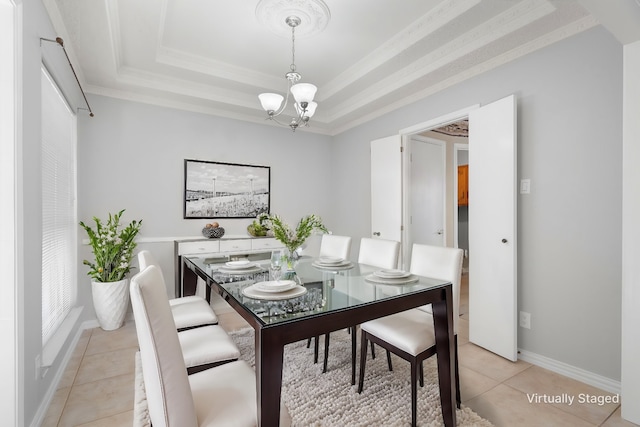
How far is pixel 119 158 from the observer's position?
3498 mm

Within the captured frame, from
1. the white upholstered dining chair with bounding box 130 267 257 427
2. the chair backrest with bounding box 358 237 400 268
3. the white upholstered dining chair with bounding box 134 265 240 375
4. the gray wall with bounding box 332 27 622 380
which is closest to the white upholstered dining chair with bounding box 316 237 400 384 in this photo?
the chair backrest with bounding box 358 237 400 268

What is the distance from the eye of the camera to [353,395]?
6.46ft

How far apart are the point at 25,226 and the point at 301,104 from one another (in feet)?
5.79

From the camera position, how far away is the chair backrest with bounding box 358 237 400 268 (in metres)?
2.49

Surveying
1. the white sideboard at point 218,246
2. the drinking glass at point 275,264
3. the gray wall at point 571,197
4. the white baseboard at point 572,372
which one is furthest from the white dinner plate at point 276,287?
the white baseboard at point 572,372

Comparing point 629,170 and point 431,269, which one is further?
point 431,269

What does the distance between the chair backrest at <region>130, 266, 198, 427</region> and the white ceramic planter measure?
2.58 m

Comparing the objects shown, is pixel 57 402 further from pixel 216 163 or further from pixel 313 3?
pixel 313 3

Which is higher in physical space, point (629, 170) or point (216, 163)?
point (216, 163)

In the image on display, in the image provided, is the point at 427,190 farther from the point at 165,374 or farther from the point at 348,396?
the point at 165,374

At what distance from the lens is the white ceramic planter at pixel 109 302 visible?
10.1 ft

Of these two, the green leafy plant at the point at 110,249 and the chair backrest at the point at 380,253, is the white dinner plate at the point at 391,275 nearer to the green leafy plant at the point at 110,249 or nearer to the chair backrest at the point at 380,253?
the chair backrest at the point at 380,253

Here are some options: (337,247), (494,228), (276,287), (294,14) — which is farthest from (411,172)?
(276,287)

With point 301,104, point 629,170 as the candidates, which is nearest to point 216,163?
point 301,104
